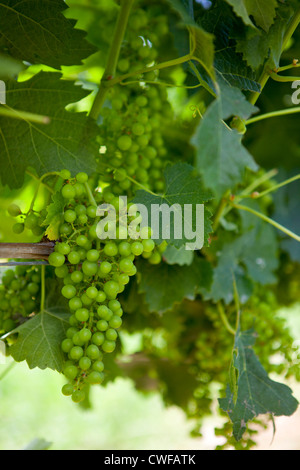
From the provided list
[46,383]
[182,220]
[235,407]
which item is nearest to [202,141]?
[182,220]

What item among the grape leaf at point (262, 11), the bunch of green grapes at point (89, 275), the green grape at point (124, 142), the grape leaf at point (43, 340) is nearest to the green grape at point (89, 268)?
the bunch of green grapes at point (89, 275)

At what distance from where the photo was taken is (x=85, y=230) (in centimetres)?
50

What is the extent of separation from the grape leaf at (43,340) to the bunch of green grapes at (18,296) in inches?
1.7

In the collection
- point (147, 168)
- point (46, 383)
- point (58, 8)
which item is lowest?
point (46, 383)

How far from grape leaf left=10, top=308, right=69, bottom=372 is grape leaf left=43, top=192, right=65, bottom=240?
0.39 ft

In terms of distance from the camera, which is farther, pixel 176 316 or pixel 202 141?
pixel 176 316

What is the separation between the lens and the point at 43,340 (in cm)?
53

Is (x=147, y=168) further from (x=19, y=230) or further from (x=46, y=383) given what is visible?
(x=46, y=383)

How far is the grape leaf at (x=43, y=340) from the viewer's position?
0.51 meters

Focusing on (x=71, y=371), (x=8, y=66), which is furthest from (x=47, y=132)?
(x=71, y=371)

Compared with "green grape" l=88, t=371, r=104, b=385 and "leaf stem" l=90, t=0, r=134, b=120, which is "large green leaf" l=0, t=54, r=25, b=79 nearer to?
"leaf stem" l=90, t=0, r=134, b=120

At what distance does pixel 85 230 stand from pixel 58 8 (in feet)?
0.94

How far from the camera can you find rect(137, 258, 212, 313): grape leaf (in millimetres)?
683

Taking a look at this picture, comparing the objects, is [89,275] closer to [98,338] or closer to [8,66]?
[98,338]
